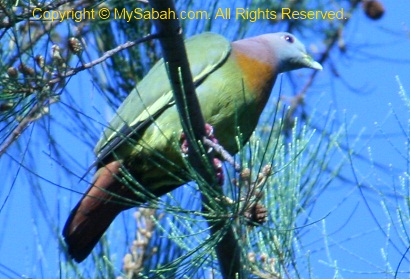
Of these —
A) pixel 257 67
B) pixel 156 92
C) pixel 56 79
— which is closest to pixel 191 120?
pixel 56 79

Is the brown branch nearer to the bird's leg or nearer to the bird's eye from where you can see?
the bird's leg

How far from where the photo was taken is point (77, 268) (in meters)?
2.44

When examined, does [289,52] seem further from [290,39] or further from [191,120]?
[191,120]

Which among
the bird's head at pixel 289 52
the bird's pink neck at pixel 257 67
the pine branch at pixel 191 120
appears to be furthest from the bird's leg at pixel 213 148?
the bird's head at pixel 289 52

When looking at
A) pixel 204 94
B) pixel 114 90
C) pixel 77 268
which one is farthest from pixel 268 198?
pixel 114 90

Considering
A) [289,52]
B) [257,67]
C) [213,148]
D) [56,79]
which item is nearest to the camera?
[56,79]

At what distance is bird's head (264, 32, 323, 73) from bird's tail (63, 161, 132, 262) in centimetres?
62

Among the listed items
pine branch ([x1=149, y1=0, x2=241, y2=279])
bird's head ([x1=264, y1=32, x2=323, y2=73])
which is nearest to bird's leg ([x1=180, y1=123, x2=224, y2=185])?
pine branch ([x1=149, y1=0, x2=241, y2=279])

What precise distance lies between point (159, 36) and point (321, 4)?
5.45 ft

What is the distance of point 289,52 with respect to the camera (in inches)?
111

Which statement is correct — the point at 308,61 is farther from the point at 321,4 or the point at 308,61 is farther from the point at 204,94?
the point at 321,4

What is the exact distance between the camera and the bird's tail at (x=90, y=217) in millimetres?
2469

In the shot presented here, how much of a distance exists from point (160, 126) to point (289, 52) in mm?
549

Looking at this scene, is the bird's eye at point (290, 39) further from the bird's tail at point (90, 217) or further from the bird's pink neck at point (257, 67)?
the bird's tail at point (90, 217)
